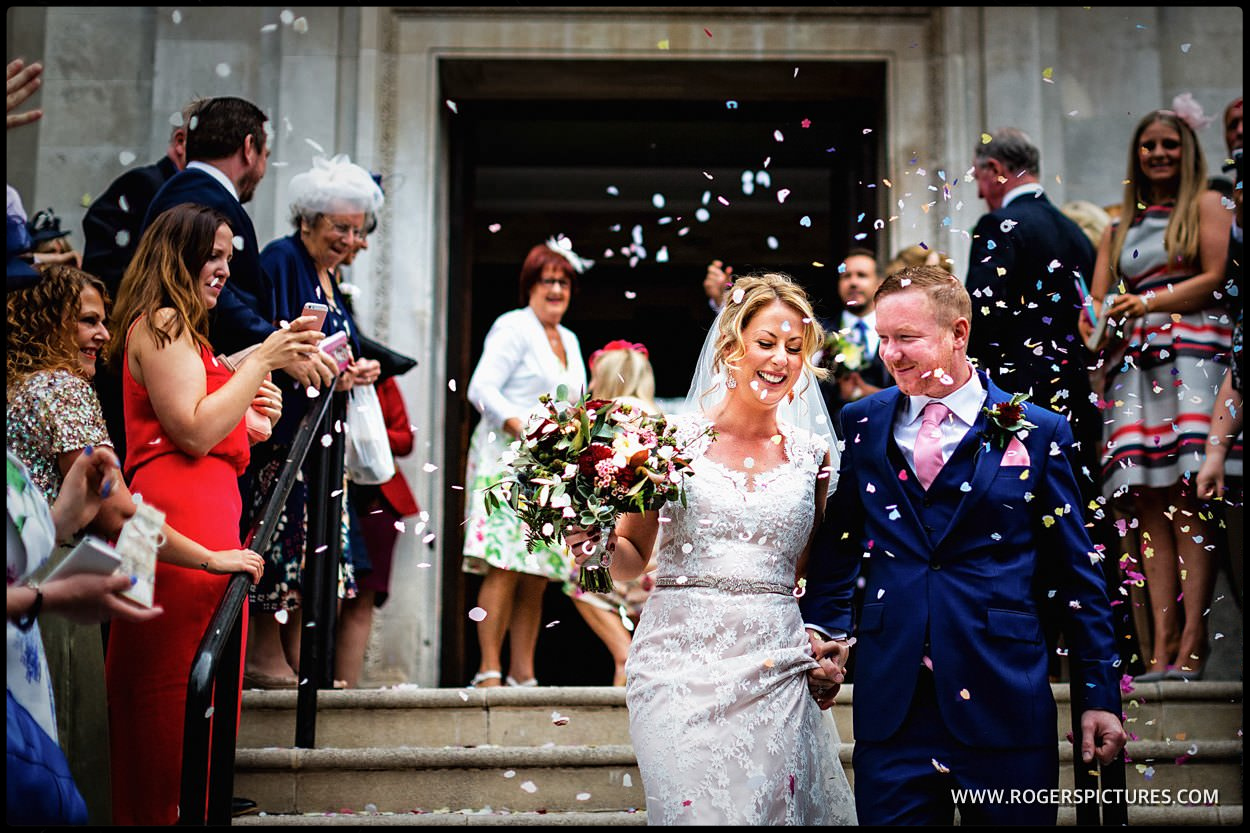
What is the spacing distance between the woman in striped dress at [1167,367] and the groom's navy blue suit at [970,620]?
7.43ft

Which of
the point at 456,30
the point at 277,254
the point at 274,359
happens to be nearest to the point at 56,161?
the point at 456,30

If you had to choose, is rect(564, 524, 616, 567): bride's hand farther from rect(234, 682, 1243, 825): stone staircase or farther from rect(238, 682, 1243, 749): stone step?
rect(238, 682, 1243, 749): stone step

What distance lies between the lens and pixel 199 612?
13.4 feet

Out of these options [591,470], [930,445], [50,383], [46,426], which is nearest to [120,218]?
[50,383]

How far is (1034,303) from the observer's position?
6031 millimetres

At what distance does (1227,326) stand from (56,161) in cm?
645

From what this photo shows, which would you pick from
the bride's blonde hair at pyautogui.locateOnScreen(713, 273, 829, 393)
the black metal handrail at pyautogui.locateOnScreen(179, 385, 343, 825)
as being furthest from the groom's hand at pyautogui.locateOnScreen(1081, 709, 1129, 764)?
the black metal handrail at pyautogui.locateOnScreen(179, 385, 343, 825)

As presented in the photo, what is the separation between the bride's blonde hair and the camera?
14.1 ft

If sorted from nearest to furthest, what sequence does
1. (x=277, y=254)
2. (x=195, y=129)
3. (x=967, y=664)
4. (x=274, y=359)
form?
1. (x=967, y=664)
2. (x=274, y=359)
3. (x=195, y=129)
4. (x=277, y=254)

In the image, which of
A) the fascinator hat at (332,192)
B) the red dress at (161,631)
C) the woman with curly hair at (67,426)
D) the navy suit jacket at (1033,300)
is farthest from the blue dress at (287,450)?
the navy suit jacket at (1033,300)

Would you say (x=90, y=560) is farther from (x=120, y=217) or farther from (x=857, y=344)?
(x=857, y=344)

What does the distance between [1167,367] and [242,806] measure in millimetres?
4216

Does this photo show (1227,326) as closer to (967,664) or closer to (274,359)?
(967,664)

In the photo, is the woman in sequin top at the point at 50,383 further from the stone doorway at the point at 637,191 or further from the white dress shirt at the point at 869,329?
the white dress shirt at the point at 869,329
